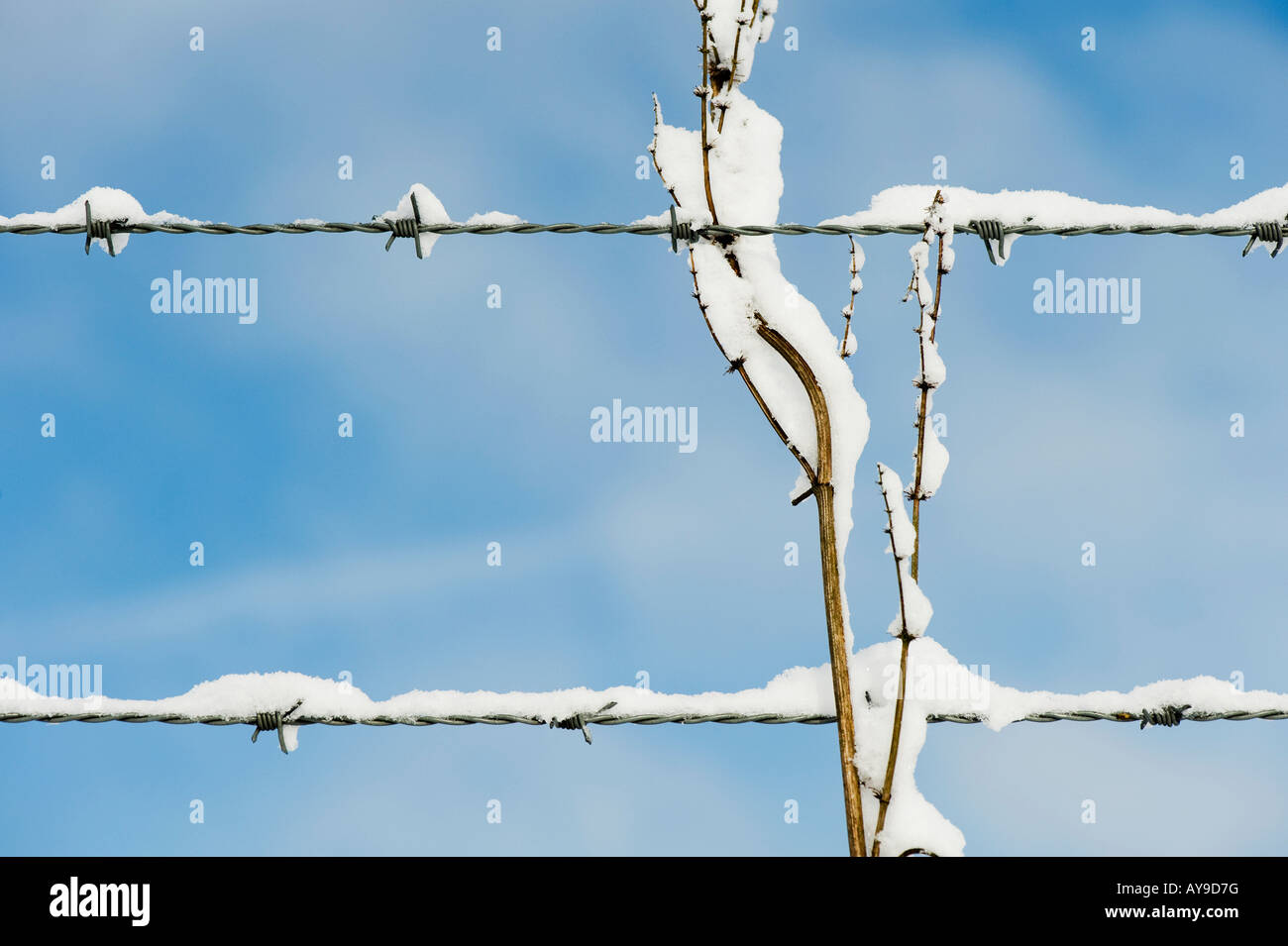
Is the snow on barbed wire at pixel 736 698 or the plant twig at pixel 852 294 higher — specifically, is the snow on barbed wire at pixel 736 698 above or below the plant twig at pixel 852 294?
below

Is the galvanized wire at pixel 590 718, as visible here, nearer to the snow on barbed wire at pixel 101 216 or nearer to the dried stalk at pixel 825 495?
the dried stalk at pixel 825 495

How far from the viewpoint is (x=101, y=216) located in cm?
220

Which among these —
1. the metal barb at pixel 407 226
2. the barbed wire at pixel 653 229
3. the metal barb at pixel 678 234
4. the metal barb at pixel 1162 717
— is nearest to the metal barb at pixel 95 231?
the barbed wire at pixel 653 229

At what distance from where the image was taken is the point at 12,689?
2.06m

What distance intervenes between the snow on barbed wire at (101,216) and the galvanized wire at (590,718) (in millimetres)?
906

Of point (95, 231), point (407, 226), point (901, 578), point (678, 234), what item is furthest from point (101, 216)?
point (901, 578)

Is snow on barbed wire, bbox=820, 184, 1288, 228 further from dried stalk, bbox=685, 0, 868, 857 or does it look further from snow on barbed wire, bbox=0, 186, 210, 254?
snow on barbed wire, bbox=0, 186, 210, 254

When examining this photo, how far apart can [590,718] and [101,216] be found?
137cm

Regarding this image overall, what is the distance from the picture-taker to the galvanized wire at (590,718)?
76.8 inches

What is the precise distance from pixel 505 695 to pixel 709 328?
0.76 m

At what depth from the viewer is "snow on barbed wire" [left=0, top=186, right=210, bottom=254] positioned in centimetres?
220

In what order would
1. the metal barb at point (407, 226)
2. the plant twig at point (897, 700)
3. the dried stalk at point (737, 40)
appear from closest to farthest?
1. the plant twig at point (897, 700)
2. the dried stalk at point (737, 40)
3. the metal barb at point (407, 226)

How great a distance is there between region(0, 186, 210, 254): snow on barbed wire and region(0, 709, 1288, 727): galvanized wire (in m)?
0.91
